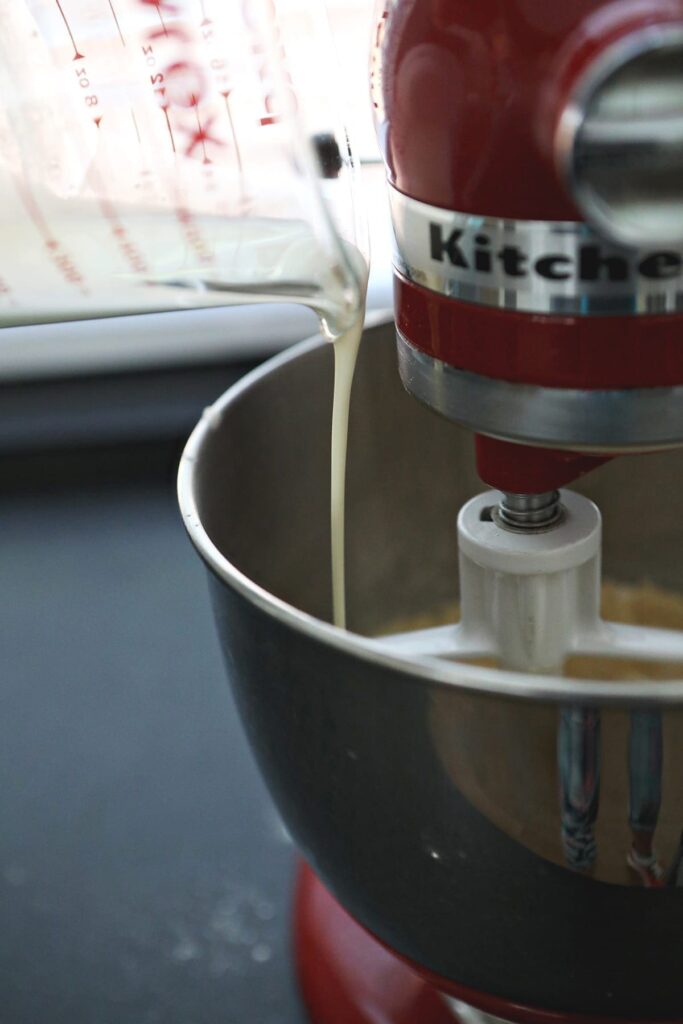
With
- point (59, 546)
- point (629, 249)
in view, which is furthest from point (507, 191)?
point (59, 546)

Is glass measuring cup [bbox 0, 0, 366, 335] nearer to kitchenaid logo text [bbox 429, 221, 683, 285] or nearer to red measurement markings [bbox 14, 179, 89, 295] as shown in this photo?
red measurement markings [bbox 14, 179, 89, 295]

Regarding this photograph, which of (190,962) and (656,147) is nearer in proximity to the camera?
(656,147)

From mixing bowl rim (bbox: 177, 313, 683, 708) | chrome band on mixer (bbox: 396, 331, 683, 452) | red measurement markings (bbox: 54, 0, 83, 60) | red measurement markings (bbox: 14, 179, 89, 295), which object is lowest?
mixing bowl rim (bbox: 177, 313, 683, 708)

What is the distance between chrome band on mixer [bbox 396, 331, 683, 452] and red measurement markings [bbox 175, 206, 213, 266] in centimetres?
13

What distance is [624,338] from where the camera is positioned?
352 millimetres

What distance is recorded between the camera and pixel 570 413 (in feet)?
1.20

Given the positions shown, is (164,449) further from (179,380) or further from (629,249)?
(629,249)

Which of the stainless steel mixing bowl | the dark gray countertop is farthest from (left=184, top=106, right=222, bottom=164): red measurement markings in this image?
the dark gray countertop

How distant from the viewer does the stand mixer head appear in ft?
0.99

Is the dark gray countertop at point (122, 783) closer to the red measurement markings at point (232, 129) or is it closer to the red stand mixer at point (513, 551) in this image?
the red stand mixer at point (513, 551)

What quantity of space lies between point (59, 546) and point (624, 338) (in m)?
0.51

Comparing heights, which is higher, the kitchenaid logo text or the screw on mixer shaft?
the kitchenaid logo text

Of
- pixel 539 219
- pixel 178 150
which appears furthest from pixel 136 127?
pixel 539 219

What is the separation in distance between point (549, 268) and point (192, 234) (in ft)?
0.58
